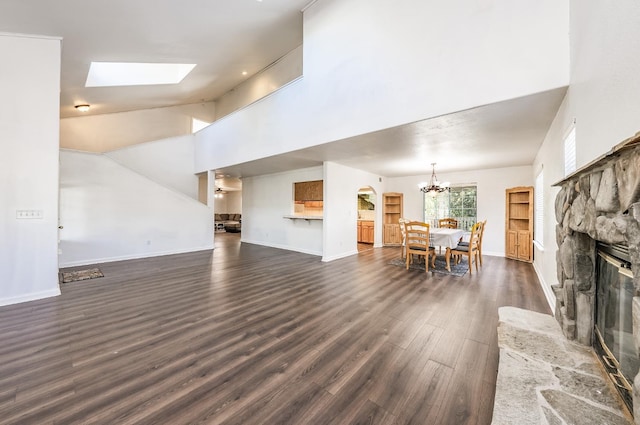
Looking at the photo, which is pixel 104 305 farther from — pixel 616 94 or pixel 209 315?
pixel 616 94

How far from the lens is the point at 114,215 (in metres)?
6.08

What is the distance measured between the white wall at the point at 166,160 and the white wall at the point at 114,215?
1.29m

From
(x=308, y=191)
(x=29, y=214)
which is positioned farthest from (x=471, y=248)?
(x=29, y=214)

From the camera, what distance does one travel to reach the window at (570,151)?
7.61 feet

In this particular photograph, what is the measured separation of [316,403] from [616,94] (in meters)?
2.61

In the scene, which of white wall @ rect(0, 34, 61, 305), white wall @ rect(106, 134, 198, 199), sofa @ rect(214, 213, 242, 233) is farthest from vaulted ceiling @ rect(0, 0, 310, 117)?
sofa @ rect(214, 213, 242, 233)

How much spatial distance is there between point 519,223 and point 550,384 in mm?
6245

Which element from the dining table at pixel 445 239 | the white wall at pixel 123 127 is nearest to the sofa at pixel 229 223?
the white wall at pixel 123 127

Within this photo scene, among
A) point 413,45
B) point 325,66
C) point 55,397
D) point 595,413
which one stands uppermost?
point 325,66

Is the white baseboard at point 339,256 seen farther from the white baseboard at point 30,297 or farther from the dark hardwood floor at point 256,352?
the white baseboard at point 30,297

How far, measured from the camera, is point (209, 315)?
2.97 metres

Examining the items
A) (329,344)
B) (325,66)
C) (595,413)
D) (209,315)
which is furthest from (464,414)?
(325,66)

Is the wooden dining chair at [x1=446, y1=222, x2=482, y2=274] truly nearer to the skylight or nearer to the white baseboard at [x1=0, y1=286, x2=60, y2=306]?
the white baseboard at [x1=0, y1=286, x2=60, y2=306]

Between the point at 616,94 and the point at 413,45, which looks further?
the point at 413,45
